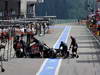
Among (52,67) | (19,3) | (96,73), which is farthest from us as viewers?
(19,3)

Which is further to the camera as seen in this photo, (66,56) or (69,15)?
(69,15)

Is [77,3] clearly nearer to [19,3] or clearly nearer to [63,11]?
[63,11]

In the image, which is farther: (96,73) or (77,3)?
(77,3)

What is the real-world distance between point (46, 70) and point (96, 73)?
272 cm

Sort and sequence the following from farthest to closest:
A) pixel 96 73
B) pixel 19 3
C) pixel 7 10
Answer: pixel 19 3 < pixel 7 10 < pixel 96 73

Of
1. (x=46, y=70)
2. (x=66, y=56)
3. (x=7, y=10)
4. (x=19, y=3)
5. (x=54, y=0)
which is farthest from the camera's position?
(x=54, y=0)

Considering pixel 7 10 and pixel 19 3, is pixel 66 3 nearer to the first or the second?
pixel 19 3

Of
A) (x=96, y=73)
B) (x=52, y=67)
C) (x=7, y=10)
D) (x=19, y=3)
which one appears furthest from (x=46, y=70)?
(x=19, y=3)

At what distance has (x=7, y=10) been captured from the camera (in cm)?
7238

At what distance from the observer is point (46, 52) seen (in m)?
25.1

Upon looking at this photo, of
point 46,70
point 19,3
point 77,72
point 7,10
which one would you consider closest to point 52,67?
point 46,70

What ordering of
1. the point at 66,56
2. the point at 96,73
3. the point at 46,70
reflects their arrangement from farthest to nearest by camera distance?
the point at 66,56 < the point at 46,70 < the point at 96,73

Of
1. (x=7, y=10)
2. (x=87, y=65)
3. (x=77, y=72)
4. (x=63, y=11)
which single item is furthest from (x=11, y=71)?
(x=63, y=11)

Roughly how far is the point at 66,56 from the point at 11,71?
7.34 metres
